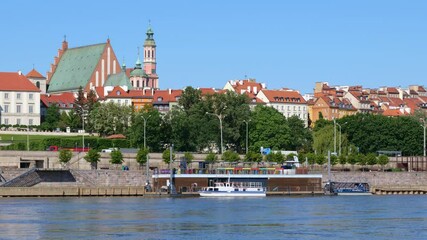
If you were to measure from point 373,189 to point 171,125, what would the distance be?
28.1 m

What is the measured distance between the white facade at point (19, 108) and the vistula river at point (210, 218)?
79574 millimetres

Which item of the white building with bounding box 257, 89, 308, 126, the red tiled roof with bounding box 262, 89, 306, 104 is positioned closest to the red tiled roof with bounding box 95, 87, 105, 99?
the white building with bounding box 257, 89, 308, 126

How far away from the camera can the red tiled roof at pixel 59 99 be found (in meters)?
190

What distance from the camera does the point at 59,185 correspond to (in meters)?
106

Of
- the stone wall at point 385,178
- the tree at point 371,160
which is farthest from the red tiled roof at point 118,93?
the stone wall at point 385,178

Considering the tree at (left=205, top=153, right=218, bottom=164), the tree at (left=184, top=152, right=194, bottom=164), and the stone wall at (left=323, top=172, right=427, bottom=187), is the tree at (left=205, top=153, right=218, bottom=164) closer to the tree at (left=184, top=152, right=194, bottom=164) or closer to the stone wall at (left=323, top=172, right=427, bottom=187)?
the tree at (left=184, top=152, right=194, bottom=164)

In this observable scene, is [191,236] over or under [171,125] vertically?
under

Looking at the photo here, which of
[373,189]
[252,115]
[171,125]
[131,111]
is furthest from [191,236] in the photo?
[131,111]

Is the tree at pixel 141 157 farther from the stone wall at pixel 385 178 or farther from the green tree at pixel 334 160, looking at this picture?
the green tree at pixel 334 160

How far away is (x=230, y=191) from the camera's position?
103188 millimetres

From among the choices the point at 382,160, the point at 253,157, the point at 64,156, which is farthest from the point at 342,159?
the point at 64,156

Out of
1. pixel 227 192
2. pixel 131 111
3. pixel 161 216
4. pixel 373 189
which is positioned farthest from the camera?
pixel 131 111

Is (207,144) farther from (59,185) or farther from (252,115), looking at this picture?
(59,185)

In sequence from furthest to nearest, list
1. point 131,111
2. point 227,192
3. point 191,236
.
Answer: point 131,111 → point 227,192 → point 191,236
